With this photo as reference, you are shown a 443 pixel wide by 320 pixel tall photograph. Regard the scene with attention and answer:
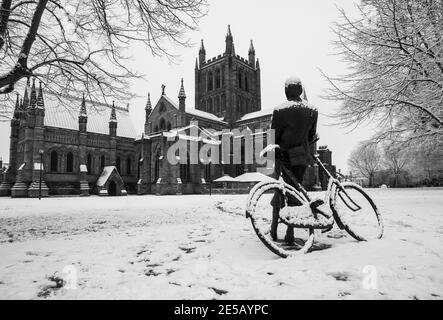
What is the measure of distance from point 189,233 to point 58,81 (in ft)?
20.8

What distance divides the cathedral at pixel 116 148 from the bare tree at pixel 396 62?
21.8m

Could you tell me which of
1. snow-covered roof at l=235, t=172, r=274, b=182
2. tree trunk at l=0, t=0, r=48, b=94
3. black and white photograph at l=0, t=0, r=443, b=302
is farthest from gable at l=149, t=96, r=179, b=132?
tree trunk at l=0, t=0, r=48, b=94

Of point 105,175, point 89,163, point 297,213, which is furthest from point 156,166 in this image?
point 297,213

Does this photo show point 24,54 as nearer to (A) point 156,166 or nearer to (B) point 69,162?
(B) point 69,162

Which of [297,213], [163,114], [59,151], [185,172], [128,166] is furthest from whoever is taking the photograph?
[163,114]

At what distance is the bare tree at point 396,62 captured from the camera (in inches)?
262

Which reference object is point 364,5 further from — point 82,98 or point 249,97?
point 249,97

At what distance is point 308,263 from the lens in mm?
2674

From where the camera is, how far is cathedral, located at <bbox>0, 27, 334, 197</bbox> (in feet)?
92.4

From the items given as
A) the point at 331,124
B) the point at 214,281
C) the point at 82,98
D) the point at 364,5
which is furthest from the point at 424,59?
the point at 82,98

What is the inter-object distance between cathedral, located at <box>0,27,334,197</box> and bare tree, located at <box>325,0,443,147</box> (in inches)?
859

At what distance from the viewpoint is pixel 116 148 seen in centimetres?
3578

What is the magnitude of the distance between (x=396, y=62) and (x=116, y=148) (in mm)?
34506

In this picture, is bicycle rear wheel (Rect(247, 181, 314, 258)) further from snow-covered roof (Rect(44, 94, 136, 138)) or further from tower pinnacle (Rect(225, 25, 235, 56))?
tower pinnacle (Rect(225, 25, 235, 56))
